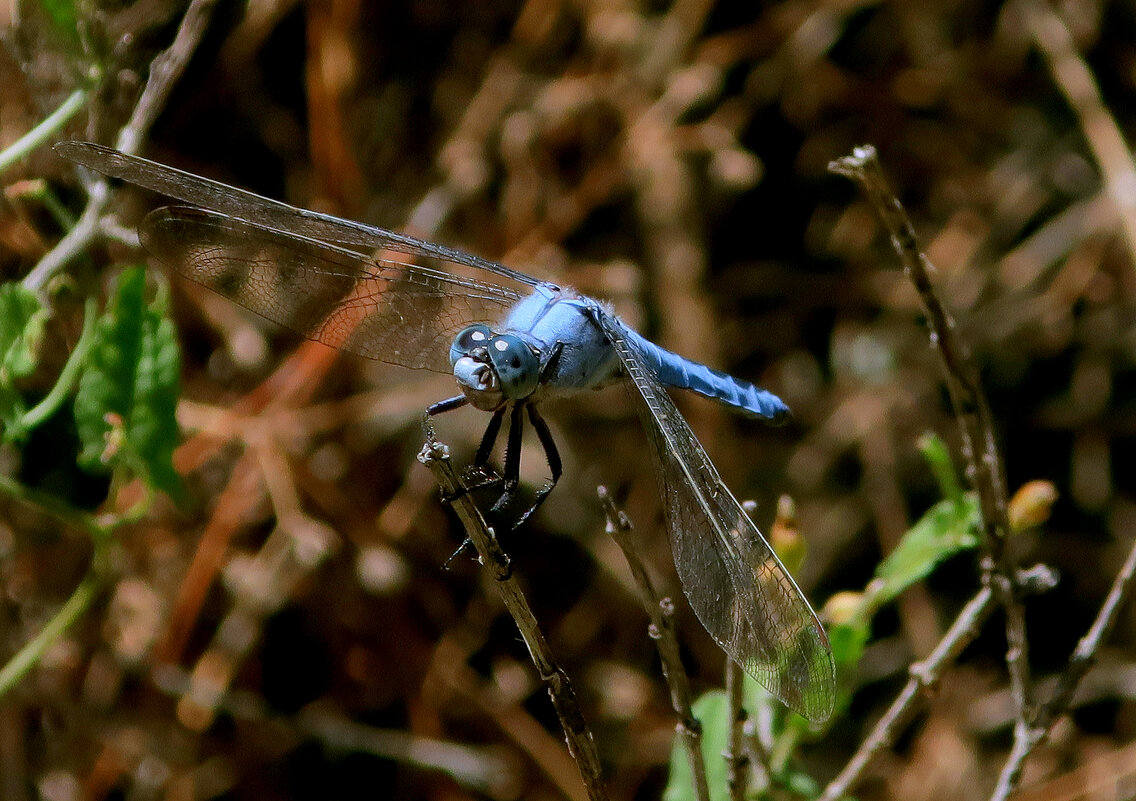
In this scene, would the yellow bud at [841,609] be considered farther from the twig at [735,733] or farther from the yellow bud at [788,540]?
the twig at [735,733]

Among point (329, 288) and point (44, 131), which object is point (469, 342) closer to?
point (329, 288)

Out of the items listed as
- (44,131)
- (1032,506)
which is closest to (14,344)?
(44,131)

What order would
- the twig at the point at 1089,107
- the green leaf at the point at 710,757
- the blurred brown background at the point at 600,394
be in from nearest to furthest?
the green leaf at the point at 710,757 → the blurred brown background at the point at 600,394 → the twig at the point at 1089,107

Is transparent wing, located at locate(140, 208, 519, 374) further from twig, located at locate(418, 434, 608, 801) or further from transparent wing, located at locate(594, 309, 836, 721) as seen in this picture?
twig, located at locate(418, 434, 608, 801)

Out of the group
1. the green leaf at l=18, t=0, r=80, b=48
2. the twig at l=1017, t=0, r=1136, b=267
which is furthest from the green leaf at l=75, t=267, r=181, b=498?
the twig at l=1017, t=0, r=1136, b=267

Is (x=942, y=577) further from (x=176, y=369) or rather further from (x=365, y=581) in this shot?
(x=176, y=369)

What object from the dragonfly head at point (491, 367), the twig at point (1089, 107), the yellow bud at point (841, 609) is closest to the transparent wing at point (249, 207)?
the dragonfly head at point (491, 367)
